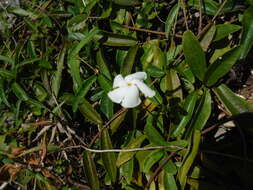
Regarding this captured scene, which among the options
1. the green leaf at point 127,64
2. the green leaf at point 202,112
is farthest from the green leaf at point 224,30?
the green leaf at point 127,64

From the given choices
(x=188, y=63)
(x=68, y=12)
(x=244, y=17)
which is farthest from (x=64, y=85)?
(x=244, y=17)

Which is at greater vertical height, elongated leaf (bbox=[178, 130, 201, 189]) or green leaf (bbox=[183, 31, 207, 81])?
green leaf (bbox=[183, 31, 207, 81])

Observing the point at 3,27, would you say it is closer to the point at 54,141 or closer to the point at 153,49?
the point at 54,141

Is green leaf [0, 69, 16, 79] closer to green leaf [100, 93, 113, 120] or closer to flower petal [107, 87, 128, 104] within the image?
green leaf [100, 93, 113, 120]

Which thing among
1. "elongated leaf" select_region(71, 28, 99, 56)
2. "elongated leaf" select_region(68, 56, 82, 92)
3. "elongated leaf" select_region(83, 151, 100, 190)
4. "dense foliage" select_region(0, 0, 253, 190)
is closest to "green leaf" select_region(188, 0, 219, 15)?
"dense foliage" select_region(0, 0, 253, 190)

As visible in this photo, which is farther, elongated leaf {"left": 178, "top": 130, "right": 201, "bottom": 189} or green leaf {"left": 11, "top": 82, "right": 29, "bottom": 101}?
green leaf {"left": 11, "top": 82, "right": 29, "bottom": 101}

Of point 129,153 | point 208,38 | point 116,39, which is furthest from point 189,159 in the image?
point 116,39
